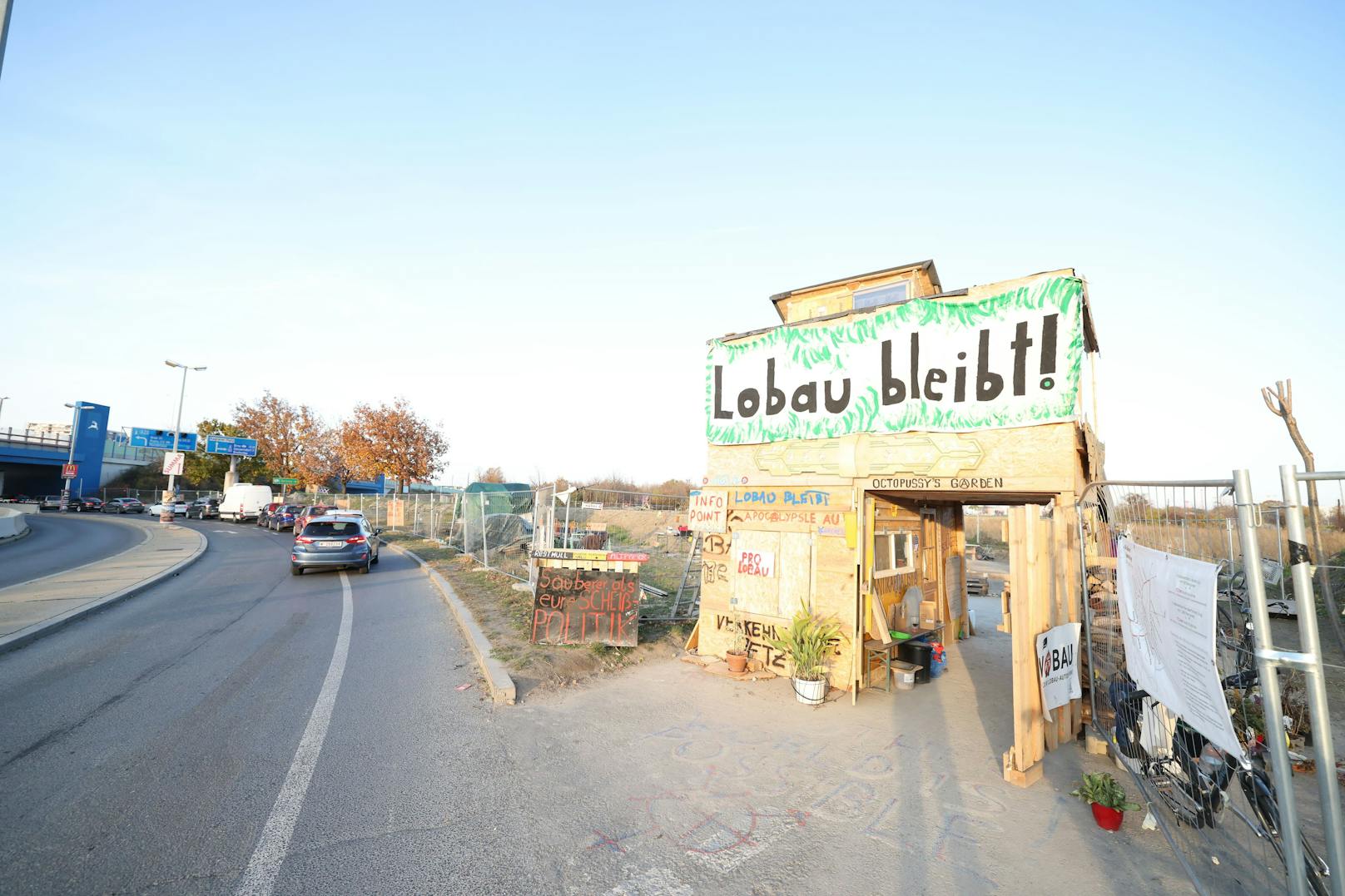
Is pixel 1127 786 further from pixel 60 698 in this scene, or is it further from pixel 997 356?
pixel 60 698

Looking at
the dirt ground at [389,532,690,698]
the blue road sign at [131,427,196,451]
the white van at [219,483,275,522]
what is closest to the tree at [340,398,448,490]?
the white van at [219,483,275,522]

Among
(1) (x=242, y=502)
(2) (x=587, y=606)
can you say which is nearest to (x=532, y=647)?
(2) (x=587, y=606)

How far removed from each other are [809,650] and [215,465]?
7331 cm

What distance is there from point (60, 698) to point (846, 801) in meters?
8.33

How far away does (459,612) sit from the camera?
37.5ft

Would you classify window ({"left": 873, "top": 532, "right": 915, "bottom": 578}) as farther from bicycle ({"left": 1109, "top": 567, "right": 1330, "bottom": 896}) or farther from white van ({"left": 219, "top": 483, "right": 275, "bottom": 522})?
white van ({"left": 219, "top": 483, "right": 275, "bottom": 522})

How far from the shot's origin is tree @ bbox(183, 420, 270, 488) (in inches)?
2422

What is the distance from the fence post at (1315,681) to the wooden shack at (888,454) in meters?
3.41

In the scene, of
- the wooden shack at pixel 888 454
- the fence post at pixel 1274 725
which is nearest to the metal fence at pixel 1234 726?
the fence post at pixel 1274 725

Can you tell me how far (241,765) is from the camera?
5137 mm

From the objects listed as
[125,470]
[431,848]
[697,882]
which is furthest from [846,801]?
[125,470]

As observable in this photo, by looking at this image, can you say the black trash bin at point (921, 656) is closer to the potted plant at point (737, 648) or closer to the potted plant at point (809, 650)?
the potted plant at point (809, 650)

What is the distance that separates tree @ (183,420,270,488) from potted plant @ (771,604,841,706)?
67.9 metres

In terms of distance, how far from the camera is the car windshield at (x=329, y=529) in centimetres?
1653
